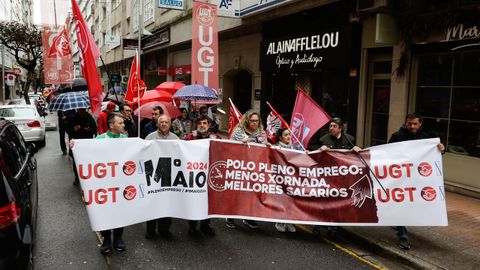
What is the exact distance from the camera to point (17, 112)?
14.0 m

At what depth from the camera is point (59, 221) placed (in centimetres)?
611

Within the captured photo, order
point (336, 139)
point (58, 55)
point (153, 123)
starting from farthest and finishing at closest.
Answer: point (58, 55) → point (153, 123) → point (336, 139)

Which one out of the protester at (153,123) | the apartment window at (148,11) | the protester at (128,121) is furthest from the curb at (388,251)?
the apartment window at (148,11)

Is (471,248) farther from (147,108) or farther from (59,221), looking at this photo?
(147,108)

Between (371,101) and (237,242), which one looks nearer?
(237,242)

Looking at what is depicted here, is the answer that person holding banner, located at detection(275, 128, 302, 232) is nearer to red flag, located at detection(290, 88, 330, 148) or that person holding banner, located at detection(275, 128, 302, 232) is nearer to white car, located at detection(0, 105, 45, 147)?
red flag, located at detection(290, 88, 330, 148)

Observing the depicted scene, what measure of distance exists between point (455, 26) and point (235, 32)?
9.60m

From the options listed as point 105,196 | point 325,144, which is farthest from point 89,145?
point 325,144

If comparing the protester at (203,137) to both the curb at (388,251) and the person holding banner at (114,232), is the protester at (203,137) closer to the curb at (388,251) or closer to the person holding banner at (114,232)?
the person holding banner at (114,232)

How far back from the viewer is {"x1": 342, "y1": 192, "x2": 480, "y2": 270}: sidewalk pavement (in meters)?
4.73

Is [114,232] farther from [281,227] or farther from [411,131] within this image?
[411,131]

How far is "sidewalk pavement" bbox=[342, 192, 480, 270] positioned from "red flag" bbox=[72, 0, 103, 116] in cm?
430

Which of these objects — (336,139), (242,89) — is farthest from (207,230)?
(242,89)

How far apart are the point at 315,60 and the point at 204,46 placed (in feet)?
9.89
